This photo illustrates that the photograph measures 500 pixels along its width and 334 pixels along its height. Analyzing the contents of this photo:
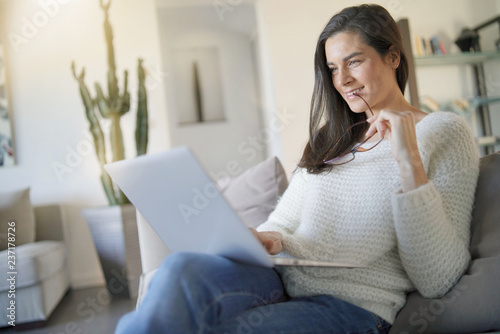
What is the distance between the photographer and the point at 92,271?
2902 millimetres

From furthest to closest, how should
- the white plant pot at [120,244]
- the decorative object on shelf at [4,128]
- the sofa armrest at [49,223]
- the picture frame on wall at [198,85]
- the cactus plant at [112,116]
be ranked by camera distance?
the picture frame on wall at [198,85], the decorative object on shelf at [4,128], the sofa armrest at [49,223], the cactus plant at [112,116], the white plant pot at [120,244]

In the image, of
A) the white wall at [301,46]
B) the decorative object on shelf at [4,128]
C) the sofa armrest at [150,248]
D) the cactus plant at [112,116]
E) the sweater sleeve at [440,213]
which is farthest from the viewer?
the white wall at [301,46]

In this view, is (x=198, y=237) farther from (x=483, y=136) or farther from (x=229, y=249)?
(x=483, y=136)

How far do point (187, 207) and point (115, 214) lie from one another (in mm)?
1804

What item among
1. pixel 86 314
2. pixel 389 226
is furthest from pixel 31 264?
pixel 389 226

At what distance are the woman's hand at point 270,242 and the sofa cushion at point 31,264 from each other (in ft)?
5.17

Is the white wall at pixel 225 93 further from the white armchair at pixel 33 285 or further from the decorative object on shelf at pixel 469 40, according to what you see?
the white armchair at pixel 33 285

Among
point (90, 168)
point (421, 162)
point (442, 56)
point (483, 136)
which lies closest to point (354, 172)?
point (421, 162)

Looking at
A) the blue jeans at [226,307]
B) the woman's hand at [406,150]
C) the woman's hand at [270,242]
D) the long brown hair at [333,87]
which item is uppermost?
the long brown hair at [333,87]

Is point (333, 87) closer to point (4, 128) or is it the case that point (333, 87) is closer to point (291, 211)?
point (291, 211)

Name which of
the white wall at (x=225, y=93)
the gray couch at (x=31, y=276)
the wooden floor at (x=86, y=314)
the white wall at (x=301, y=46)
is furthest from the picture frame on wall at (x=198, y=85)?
the wooden floor at (x=86, y=314)

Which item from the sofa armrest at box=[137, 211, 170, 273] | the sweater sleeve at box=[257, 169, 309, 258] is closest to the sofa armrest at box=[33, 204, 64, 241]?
the sofa armrest at box=[137, 211, 170, 273]

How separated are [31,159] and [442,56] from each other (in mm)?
3036

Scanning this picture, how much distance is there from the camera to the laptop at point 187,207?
0.64m
